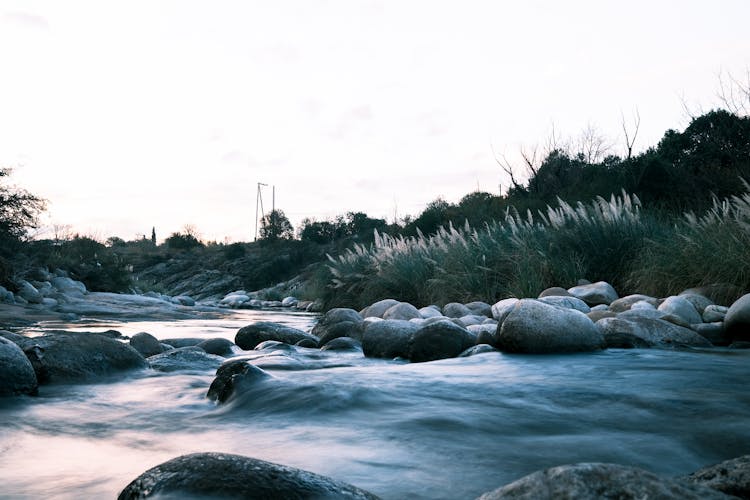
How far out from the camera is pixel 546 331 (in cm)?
437

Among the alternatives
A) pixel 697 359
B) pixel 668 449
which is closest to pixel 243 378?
pixel 668 449

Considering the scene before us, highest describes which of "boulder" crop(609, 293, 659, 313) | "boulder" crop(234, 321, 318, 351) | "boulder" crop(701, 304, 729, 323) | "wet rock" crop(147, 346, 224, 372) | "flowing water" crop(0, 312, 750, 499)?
"boulder" crop(609, 293, 659, 313)

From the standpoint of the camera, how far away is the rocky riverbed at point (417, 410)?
1504 mm

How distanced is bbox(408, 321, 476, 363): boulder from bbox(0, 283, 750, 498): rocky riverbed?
13 millimetres

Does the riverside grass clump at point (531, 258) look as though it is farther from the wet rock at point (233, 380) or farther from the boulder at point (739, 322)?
the wet rock at point (233, 380)

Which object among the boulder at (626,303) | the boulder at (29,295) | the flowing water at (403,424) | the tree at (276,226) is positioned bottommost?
the flowing water at (403,424)

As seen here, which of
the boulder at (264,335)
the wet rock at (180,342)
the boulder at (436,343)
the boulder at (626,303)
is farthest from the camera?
the boulder at (626,303)

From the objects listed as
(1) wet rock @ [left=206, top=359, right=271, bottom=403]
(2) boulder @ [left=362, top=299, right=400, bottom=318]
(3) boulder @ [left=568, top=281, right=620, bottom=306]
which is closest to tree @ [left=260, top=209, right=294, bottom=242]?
(2) boulder @ [left=362, top=299, right=400, bottom=318]

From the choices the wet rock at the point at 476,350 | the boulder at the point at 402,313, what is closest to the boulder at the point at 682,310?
the wet rock at the point at 476,350

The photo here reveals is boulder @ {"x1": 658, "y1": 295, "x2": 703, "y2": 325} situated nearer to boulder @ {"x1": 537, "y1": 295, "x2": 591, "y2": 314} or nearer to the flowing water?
boulder @ {"x1": 537, "y1": 295, "x2": 591, "y2": 314}

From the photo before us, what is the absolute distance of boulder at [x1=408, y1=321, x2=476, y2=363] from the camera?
449 centimetres

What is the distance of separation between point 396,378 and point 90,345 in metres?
1.97

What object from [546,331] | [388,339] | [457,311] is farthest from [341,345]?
[457,311]

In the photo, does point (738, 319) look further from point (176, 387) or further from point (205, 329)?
point (205, 329)
